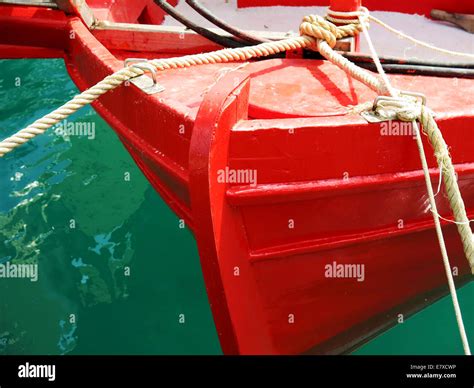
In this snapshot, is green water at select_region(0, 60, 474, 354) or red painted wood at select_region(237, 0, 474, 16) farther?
red painted wood at select_region(237, 0, 474, 16)

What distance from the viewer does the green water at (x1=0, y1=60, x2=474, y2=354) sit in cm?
381

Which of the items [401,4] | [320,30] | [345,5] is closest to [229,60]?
[320,30]

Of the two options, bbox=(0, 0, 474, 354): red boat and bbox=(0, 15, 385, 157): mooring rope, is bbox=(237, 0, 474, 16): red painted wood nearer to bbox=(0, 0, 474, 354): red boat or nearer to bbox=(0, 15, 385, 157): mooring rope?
bbox=(0, 0, 474, 354): red boat

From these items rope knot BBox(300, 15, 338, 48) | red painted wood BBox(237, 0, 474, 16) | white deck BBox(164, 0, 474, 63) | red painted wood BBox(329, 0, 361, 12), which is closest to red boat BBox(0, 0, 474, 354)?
red painted wood BBox(329, 0, 361, 12)

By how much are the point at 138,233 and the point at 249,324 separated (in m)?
2.18

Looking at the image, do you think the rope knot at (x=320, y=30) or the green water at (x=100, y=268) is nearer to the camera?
the rope knot at (x=320, y=30)

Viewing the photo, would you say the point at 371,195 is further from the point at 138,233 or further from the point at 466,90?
the point at 138,233

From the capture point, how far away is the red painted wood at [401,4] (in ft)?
15.3

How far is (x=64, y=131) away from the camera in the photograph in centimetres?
591

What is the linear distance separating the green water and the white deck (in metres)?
1.47

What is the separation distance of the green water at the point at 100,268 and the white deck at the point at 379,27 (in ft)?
4.83

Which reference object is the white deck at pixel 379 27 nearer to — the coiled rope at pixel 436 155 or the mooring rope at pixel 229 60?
the mooring rope at pixel 229 60

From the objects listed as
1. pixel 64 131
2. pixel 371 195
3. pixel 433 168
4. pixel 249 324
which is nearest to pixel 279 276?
pixel 249 324
